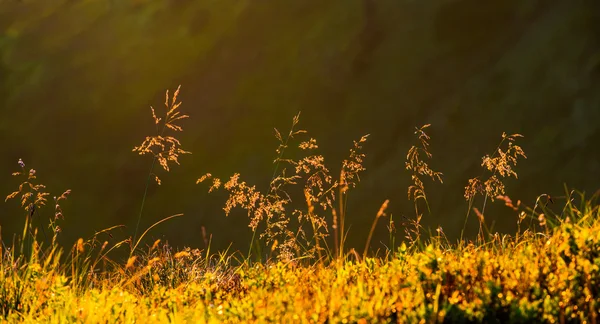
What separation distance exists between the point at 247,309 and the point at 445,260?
886 mm

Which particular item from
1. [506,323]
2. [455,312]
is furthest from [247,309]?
[506,323]

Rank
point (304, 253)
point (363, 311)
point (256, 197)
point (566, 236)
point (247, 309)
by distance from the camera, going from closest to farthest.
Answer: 1. point (363, 311)
2. point (247, 309)
3. point (566, 236)
4. point (304, 253)
5. point (256, 197)

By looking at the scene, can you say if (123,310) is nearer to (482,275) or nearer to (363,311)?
(363,311)

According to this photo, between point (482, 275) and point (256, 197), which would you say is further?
point (256, 197)

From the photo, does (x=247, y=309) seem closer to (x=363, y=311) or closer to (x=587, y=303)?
(x=363, y=311)

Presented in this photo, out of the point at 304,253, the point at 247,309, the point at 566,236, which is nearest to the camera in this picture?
the point at 247,309

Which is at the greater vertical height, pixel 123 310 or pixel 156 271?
pixel 123 310

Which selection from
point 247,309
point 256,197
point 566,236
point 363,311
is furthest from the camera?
point 256,197

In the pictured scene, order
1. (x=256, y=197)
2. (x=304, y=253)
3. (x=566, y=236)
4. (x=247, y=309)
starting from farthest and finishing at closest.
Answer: (x=256, y=197) < (x=304, y=253) < (x=566, y=236) < (x=247, y=309)

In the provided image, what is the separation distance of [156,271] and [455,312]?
2435mm

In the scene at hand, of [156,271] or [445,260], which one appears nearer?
[445,260]

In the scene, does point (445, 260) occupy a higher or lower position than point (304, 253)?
higher

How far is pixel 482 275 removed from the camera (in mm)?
3137

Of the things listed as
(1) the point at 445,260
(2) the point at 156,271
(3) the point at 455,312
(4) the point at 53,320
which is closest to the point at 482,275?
(1) the point at 445,260
